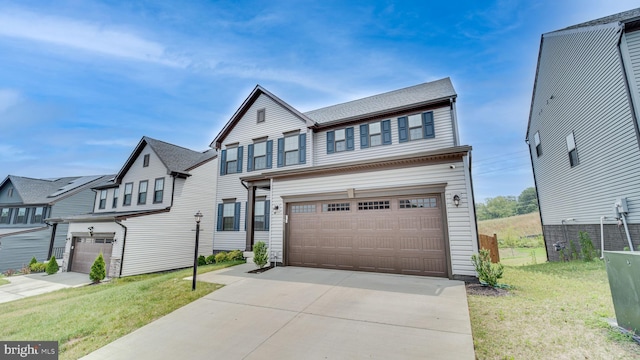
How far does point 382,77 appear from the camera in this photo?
47.2 feet

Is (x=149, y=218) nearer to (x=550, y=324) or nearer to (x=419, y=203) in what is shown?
(x=419, y=203)

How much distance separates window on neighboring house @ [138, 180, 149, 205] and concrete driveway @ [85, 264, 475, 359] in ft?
43.4

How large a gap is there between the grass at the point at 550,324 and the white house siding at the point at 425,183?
1.43 m

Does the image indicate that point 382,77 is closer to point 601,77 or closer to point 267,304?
point 601,77

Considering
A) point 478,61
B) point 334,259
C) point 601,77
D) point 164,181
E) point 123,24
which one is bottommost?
point 334,259

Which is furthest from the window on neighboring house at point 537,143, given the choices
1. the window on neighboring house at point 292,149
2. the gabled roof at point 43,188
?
the gabled roof at point 43,188

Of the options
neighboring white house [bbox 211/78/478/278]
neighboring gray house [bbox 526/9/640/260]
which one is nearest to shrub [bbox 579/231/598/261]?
neighboring gray house [bbox 526/9/640/260]

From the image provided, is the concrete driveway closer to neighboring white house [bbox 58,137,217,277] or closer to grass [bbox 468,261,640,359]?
grass [bbox 468,261,640,359]

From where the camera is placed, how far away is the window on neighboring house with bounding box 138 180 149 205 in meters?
16.3

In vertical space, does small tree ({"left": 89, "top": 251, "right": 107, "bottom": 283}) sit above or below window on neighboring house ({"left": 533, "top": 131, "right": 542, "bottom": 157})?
below

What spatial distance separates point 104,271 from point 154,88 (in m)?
11.1

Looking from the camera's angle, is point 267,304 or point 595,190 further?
point 595,190

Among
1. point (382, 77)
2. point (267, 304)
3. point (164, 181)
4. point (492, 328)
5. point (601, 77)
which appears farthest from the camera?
point (164, 181)

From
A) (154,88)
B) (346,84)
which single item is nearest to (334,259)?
(346,84)
